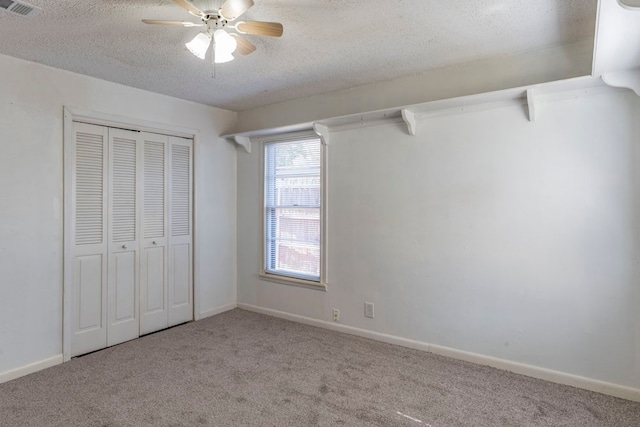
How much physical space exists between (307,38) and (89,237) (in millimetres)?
2549

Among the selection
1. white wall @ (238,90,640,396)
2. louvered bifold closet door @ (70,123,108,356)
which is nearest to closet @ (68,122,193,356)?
louvered bifold closet door @ (70,123,108,356)

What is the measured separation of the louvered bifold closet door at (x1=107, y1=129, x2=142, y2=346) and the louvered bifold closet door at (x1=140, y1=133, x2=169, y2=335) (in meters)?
0.07

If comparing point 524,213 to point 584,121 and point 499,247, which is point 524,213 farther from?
point 584,121

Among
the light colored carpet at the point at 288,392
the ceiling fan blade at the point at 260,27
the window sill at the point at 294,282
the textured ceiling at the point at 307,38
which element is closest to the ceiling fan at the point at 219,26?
the ceiling fan blade at the point at 260,27

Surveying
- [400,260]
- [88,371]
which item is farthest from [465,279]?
[88,371]

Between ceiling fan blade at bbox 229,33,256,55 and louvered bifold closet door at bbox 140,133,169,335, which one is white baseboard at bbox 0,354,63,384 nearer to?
louvered bifold closet door at bbox 140,133,169,335

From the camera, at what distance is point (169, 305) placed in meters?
3.91

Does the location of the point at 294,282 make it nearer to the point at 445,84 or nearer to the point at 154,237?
the point at 154,237

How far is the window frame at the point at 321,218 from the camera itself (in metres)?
3.79

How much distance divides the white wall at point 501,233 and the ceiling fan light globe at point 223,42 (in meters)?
1.69

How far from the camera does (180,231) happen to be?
13.2 feet

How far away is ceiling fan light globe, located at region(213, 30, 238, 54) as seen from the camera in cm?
206

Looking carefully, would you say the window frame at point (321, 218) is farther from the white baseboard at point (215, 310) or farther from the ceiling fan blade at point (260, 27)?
the ceiling fan blade at point (260, 27)

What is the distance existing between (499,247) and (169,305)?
326cm
